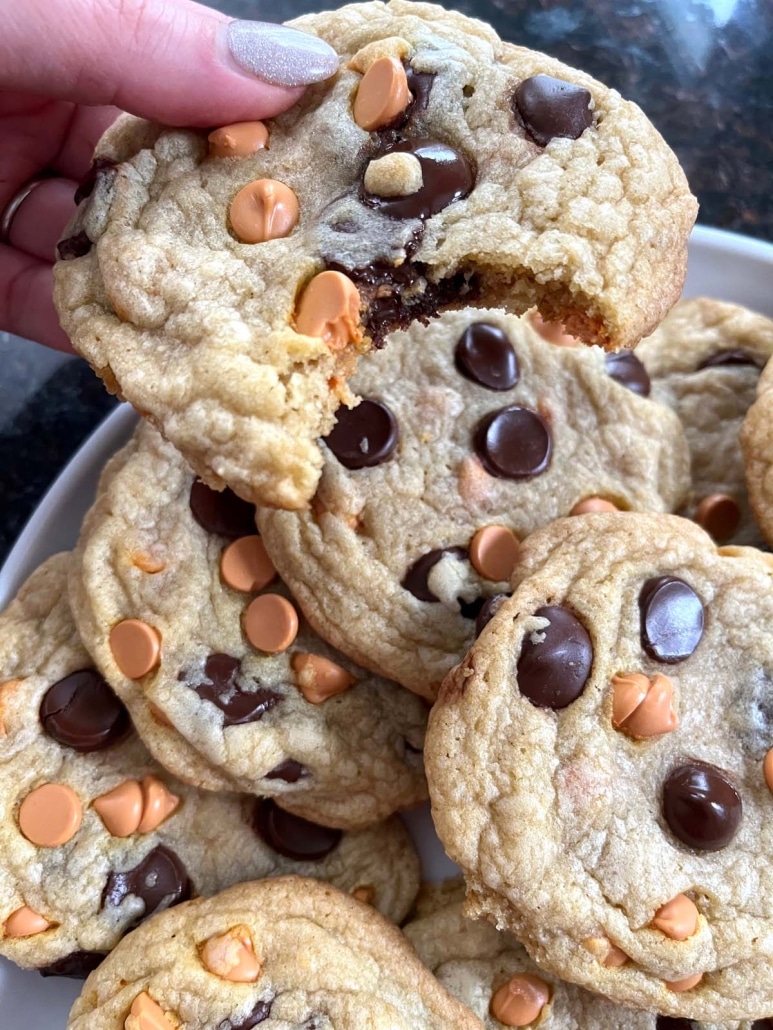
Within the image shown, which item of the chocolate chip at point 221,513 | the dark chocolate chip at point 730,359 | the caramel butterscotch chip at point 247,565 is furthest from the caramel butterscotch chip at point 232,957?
the dark chocolate chip at point 730,359

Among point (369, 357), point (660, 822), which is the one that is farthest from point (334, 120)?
point (660, 822)

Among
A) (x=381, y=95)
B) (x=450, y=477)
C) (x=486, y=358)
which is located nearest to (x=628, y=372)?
(x=486, y=358)

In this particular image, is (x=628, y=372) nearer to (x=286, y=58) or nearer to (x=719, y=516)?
(x=719, y=516)

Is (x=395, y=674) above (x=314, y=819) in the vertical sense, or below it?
above

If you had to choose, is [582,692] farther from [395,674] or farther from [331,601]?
[331,601]

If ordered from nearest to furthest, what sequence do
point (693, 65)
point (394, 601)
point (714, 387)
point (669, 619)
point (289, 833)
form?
point (669, 619), point (394, 601), point (289, 833), point (714, 387), point (693, 65)

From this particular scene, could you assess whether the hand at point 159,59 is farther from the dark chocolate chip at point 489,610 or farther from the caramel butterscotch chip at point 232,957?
the caramel butterscotch chip at point 232,957
